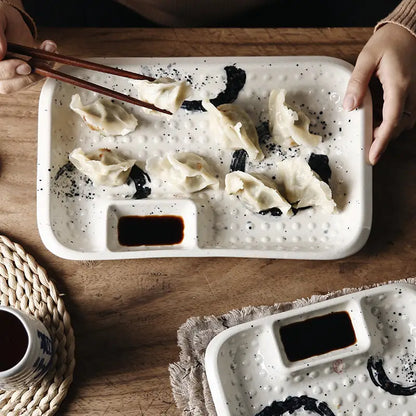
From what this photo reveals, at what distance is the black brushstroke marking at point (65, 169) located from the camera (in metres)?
1.67

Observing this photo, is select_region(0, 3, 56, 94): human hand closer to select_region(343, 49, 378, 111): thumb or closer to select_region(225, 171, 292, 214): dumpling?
select_region(225, 171, 292, 214): dumpling

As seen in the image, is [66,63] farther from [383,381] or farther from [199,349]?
[383,381]

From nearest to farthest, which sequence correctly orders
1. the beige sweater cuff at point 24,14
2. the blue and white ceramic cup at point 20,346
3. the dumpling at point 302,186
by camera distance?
the blue and white ceramic cup at point 20,346
the beige sweater cuff at point 24,14
the dumpling at point 302,186

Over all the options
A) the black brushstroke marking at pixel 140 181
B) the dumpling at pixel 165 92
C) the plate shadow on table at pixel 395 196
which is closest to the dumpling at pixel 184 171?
the black brushstroke marking at pixel 140 181

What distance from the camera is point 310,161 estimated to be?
1.72 meters

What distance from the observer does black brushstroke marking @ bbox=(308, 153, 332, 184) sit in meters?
1.71

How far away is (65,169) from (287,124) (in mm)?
628

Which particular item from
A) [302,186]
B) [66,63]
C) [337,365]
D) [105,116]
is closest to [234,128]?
[302,186]

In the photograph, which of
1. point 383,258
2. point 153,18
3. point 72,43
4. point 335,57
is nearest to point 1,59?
point 72,43

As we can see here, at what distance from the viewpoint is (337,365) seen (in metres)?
1.66

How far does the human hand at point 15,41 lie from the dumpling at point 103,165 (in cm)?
23

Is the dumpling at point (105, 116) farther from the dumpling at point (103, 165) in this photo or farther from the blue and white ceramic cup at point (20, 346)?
the blue and white ceramic cup at point (20, 346)

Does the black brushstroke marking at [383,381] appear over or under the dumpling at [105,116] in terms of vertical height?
under

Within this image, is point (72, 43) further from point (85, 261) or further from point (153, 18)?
point (85, 261)
